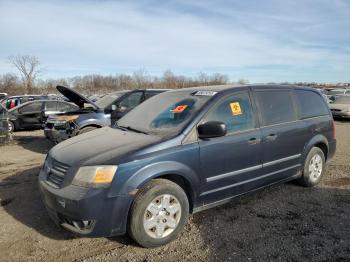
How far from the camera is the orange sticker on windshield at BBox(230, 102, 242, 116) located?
4500 mm

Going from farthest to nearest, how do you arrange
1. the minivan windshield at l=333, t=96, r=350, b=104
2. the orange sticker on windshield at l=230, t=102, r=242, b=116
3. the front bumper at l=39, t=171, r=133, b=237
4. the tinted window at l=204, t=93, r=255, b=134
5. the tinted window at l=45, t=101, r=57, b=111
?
1. the minivan windshield at l=333, t=96, r=350, b=104
2. the tinted window at l=45, t=101, r=57, b=111
3. the orange sticker on windshield at l=230, t=102, r=242, b=116
4. the tinted window at l=204, t=93, r=255, b=134
5. the front bumper at l=39, t=171, r=133, b=237

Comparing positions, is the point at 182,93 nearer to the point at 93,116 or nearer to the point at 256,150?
the point at 256,150

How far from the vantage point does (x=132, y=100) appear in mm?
9969

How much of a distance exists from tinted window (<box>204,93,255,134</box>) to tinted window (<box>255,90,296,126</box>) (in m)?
0.27

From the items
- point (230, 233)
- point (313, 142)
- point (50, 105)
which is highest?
point (313, 142)

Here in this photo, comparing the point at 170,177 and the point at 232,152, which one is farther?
the point at 232,152

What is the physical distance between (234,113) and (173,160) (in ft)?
3.95

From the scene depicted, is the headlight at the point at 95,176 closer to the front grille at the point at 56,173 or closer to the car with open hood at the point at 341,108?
the front grille at the point at 56,173

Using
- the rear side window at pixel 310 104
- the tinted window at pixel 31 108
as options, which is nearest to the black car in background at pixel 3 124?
the tinted window at pixel 31 108

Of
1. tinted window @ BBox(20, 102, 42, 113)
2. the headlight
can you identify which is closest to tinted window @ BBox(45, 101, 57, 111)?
tinted window @ BBox(20, 102, 42, 113)

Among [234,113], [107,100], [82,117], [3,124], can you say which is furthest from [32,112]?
[234,113]

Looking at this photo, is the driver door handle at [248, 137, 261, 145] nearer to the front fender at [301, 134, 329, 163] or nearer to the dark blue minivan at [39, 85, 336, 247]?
the dark blue minivan at [39, 85, 336, 247]

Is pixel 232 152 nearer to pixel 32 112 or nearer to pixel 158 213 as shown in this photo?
pixel 158 213

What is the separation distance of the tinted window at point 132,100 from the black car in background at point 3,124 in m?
3.36
